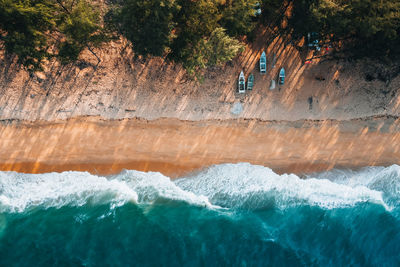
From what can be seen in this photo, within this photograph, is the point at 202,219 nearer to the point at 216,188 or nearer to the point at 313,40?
the point at 216,188

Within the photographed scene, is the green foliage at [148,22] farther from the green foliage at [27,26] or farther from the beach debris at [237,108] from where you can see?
the beach debris at [237,108]

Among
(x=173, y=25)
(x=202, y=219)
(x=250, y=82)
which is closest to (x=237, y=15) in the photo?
(x=173, y=25)

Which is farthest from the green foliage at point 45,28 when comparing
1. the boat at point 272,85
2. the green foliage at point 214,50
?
the boat at point 272,85

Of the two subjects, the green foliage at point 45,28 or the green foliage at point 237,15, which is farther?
the green foliage at point 237,15

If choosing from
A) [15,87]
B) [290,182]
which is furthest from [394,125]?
[15,87]

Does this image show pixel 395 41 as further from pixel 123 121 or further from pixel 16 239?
pixel 16 239

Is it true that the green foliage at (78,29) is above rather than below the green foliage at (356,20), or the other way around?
below

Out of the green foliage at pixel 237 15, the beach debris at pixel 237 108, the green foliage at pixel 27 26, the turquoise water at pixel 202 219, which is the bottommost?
the turquoise water at pixel 202 219
